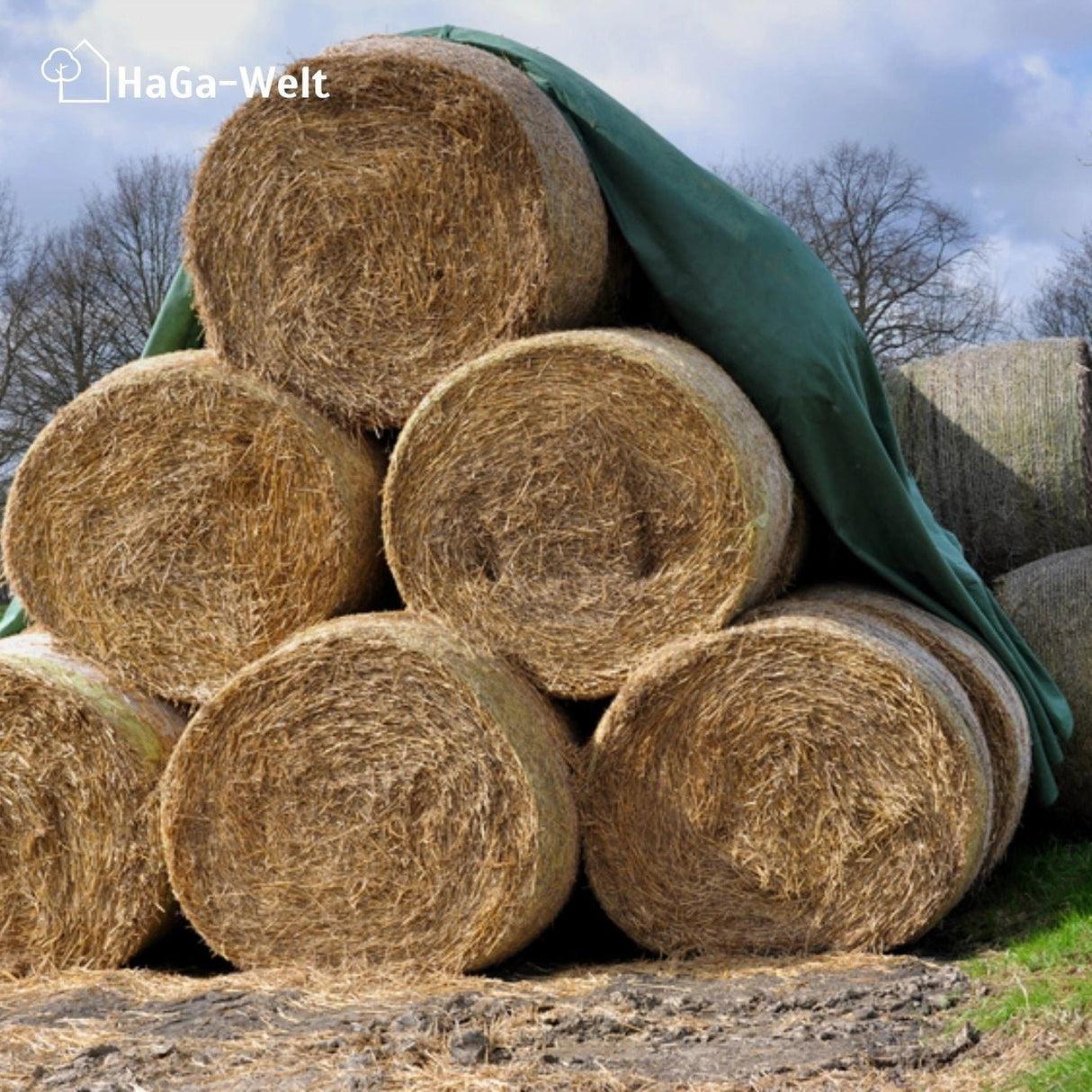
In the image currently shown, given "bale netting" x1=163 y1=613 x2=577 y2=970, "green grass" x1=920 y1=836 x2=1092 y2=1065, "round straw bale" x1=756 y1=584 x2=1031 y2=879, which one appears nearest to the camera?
"green grass" x1=920 y1=836 x2=1092 y2=1065

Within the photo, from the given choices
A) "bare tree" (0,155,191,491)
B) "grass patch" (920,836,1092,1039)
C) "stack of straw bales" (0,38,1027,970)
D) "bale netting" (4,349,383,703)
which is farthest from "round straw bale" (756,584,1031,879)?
"bare tree" (0,155,191,491)

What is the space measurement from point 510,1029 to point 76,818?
172 cm

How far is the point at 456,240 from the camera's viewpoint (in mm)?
4766

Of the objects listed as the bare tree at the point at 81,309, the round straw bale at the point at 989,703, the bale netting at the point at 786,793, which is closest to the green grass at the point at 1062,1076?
the bale netting at the point at 786,793

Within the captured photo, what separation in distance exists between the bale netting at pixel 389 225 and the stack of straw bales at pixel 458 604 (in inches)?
0.4

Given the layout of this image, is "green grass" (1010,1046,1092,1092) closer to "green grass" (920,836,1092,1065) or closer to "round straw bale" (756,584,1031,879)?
"green grass" (920,836,1092,1065)

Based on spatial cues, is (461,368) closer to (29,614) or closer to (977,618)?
(29,614)

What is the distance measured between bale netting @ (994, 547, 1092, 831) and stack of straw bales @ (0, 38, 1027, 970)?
990 mm

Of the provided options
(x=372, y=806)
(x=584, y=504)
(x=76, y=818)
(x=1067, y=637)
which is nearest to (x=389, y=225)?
(x=584, y=504)

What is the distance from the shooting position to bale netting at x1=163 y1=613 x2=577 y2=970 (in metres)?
4.39

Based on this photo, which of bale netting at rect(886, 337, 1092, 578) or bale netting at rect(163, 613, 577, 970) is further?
bale netting at rect(886, 337, 1092, 578)

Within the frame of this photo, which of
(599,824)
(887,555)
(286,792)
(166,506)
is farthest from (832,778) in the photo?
(166,506)

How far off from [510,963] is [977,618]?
200 centimetres

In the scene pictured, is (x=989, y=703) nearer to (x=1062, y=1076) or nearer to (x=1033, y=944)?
(x=1033, y=944)
